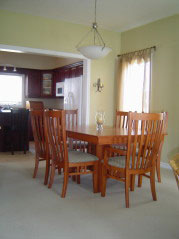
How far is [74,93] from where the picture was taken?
6.59 meters

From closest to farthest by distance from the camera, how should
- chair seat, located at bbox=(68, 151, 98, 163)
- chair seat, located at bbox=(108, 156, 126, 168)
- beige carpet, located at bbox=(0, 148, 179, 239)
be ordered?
1. beige carpet, located at bbox=(0, 148, 179, 239)
2. chair seat, located at bbox=(108, 156, 126, 168)
3. chair seat, located at bbox=(68, 151, 98, 163)

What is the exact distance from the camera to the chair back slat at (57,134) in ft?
9.57

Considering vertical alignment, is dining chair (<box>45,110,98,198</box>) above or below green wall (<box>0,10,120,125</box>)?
below

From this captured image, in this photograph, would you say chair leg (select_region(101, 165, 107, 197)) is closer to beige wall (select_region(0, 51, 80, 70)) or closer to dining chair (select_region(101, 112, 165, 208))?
dining chair (select_region(101, 112, 165, 208))

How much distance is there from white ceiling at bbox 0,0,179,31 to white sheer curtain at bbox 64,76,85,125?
1.63 m

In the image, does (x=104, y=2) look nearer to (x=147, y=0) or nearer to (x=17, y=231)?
(x=147, y=0)

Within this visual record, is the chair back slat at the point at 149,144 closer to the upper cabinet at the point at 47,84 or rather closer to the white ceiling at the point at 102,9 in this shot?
the white ceiling at the point at 102,9

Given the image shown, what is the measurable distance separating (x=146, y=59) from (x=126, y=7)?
106 centimetres

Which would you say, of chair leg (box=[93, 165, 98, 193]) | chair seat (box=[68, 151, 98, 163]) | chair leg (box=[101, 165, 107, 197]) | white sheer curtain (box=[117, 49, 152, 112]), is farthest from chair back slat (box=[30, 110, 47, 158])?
white sheer curtain (box=[117, 49, 152, 112])

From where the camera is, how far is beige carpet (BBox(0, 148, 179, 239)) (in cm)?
224

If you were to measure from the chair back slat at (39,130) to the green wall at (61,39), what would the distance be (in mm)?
1839

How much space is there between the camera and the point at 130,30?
5527 mm

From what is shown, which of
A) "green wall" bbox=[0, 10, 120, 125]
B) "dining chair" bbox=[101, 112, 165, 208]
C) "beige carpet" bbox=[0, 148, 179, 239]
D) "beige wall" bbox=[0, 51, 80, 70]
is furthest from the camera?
"beige wall" bbox=[0, 51, 80, 70]

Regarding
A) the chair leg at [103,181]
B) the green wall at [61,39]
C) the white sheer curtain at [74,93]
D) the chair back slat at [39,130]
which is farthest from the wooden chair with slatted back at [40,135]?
the white sheer curtain at [74,93]
